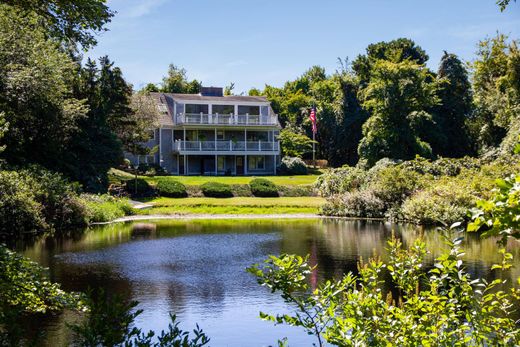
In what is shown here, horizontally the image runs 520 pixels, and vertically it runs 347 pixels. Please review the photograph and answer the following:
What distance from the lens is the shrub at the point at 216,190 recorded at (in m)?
41.7

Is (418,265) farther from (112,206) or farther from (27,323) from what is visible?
(112,206)

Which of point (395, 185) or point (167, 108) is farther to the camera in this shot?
point (167, 108)

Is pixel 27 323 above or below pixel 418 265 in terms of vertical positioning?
below

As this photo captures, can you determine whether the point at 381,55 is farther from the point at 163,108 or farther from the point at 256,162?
the point at 163,108

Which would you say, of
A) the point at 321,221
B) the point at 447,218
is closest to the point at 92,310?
the point at 447,218

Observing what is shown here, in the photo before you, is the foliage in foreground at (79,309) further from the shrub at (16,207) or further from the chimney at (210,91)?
the chimney at (210,91)

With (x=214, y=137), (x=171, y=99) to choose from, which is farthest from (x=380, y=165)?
(x=171, y=99)

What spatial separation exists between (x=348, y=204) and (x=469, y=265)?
18.3m

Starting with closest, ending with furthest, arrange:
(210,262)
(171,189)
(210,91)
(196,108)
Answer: (210,262) < (171,189) < (196,108) < (210,91)

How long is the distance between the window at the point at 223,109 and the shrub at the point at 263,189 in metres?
16.0

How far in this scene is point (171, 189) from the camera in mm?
40938

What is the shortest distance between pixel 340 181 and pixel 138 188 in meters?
13.8

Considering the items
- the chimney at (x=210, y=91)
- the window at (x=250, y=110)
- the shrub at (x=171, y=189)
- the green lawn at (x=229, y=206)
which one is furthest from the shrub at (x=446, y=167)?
the chimney at (x=210, y=91)

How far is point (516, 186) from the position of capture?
3445 millimetres
